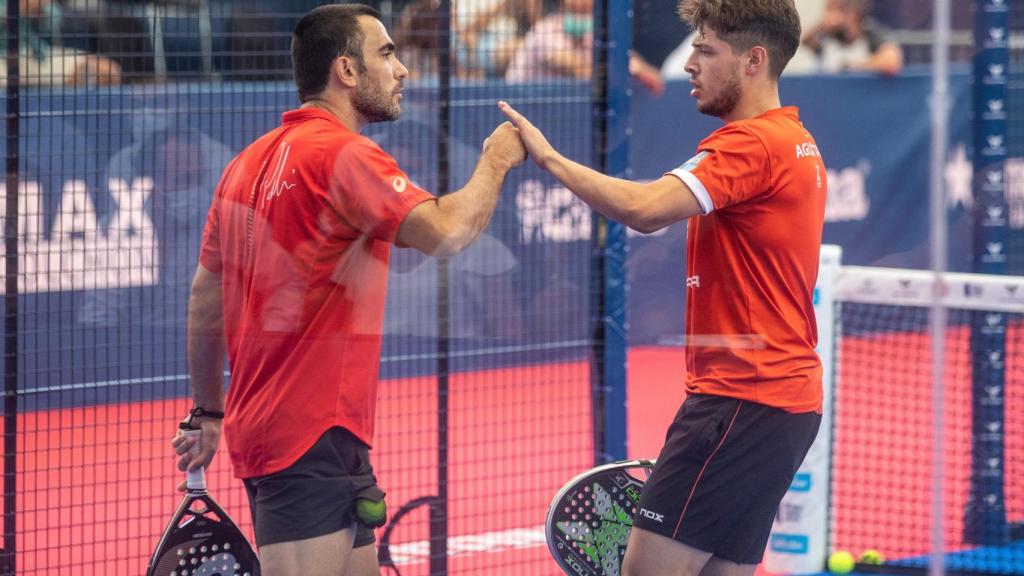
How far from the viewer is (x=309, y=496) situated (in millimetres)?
3008

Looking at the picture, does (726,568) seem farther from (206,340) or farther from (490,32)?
(490,32)

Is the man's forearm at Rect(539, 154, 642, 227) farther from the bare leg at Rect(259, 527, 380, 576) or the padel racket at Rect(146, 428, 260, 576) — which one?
the padel racket at Rect(146, 428, 260, 576)

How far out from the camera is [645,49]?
4867 mm

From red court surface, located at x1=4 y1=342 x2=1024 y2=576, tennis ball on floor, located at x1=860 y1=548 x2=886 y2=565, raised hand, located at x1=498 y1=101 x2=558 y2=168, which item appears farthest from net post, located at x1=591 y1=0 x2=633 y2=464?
raised hand, located at x1=498 y1=101 x2=558 y2=168

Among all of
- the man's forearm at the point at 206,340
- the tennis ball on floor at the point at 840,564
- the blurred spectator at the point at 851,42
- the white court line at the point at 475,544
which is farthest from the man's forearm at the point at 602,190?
the blurred spectator at the point at 851,42

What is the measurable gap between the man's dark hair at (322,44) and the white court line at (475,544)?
1896 mm

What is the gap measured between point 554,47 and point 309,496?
231 cm

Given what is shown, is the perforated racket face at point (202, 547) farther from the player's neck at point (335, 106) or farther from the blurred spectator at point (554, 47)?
the blurred spectator at point (554, 47)

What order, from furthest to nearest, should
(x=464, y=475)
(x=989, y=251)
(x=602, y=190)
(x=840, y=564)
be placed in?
(x=464, y=475) < (x=989, y=251) < (x=840, y=564) < (x=602, y=190)

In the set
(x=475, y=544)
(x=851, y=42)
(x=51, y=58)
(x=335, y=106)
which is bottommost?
(x=475, y=544)

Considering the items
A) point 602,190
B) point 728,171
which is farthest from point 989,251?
point 602,190

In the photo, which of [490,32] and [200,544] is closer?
[200,544]

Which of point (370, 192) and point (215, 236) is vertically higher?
point (370, 192)

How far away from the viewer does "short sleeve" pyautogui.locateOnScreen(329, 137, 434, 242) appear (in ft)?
9.54
